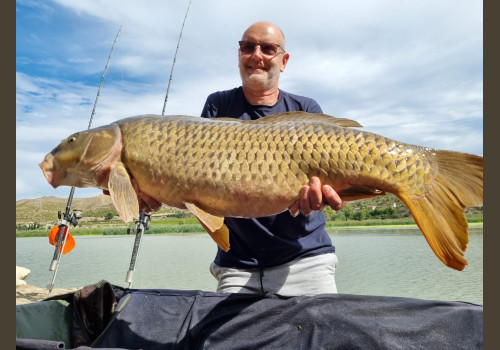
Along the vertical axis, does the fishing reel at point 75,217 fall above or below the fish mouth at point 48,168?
below

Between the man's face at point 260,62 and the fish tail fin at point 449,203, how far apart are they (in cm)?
97

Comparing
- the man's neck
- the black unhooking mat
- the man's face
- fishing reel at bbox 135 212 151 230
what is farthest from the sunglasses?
fishing reel at bbox 135 212 151 230

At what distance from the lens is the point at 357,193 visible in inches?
57.4

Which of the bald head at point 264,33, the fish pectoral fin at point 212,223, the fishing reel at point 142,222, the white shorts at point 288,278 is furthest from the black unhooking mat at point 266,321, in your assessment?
the bald head at point 264,33

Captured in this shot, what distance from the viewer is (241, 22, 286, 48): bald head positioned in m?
2.15

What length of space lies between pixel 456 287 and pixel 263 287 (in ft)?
24.1

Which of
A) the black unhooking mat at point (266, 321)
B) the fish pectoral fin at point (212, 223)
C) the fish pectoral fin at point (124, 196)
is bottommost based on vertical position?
the black unhooking mat at point (266, 321)

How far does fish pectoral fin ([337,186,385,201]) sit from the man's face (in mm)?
829

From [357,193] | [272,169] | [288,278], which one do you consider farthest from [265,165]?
[288,278]

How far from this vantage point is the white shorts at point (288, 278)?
1955mm

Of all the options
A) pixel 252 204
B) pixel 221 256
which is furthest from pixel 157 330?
pixel 252 204

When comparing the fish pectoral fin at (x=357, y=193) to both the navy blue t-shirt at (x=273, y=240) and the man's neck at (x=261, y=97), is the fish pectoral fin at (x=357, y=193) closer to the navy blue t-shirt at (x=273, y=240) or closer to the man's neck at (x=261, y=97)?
the navy blue t-shirt at (x=273, y=240)

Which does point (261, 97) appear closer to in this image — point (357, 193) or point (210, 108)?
point (210, 108)

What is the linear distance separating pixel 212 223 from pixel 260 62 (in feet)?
3.28
